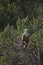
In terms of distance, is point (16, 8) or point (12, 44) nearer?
point (12, 44)

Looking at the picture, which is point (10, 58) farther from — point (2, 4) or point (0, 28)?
point (2, 4)

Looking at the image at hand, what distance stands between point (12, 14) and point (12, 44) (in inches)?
269

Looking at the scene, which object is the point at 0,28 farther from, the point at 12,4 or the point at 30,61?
the point at 30,61

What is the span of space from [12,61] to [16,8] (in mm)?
7049

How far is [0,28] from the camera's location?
1213 centimetres

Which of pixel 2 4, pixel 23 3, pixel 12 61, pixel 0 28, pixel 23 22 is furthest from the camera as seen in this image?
pixel 23 3

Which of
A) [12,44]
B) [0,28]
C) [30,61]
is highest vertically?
[12,44]

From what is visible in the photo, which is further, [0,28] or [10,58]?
[0,28]

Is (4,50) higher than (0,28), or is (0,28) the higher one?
(4,50)

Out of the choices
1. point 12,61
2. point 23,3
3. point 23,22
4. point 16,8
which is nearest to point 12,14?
point 16,8

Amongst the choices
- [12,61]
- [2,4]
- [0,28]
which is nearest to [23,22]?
[12,61]

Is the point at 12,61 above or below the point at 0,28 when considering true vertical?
above

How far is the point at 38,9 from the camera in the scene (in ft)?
41.7

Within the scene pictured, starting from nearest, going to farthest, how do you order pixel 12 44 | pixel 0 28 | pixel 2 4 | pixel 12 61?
pixel 12 44, pixel 12 61, pixel 0 28, pixel 2 4
